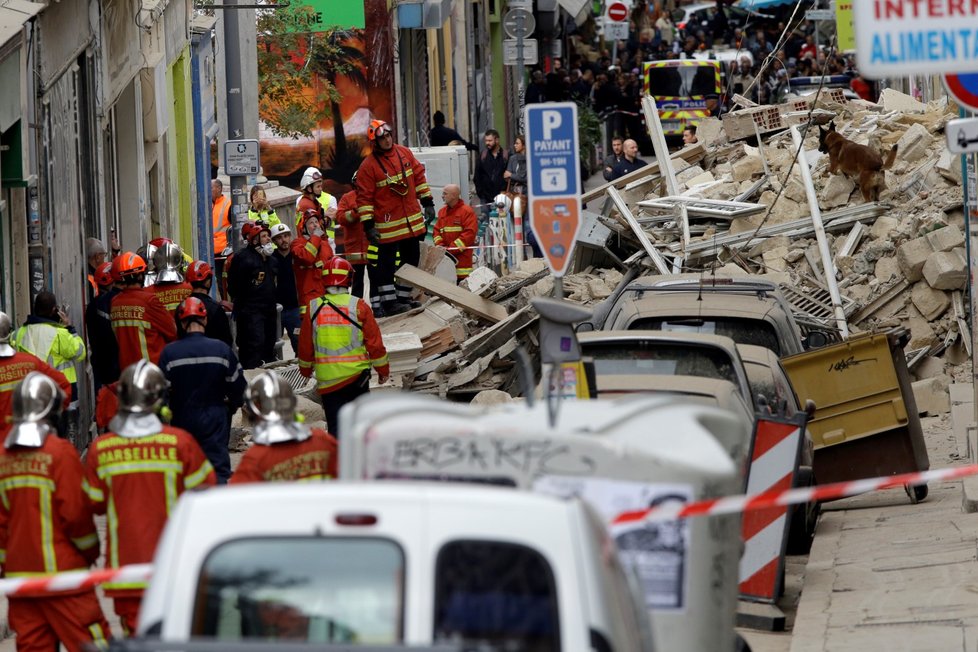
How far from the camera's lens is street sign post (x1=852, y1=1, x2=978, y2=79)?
738 centimetres

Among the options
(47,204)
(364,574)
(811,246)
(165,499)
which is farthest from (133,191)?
(364,574)

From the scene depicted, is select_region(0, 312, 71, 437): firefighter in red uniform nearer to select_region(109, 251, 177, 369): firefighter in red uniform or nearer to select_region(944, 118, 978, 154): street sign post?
select_region(109, 251, 177, 369): firefighter in red uniform

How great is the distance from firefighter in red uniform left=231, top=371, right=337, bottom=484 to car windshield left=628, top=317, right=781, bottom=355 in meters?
5.86

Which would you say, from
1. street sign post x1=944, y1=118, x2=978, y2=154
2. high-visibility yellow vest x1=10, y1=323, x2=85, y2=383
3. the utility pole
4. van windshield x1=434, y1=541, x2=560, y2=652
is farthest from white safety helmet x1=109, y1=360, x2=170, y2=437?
the utility pole

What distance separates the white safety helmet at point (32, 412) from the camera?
7.64 metres

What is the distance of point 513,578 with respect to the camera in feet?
15.4

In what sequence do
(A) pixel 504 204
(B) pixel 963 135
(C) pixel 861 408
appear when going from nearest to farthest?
(B) pixel 963 135 → (C) pixel 861 408 → (A) pixel 504 204

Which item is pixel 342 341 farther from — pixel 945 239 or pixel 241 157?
pixel 241 157

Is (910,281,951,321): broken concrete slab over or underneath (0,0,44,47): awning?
underneath

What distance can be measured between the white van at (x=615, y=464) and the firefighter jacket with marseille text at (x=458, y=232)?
16.3 m

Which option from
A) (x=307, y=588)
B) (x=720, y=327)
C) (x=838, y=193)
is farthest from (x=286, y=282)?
(x=307, y=588)

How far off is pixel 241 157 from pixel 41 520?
573 inches

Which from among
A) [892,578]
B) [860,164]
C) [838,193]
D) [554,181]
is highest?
[860,164]

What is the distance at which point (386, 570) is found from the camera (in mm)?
4762
